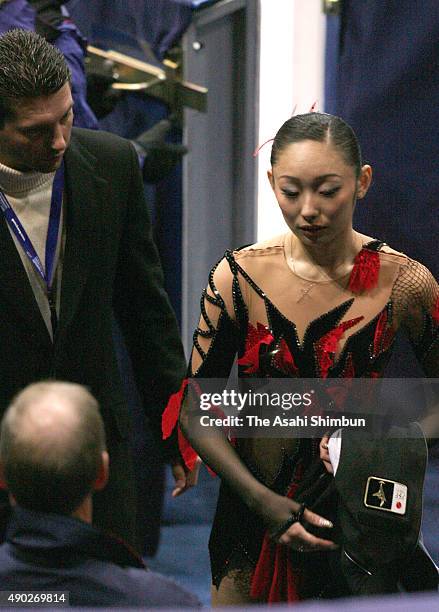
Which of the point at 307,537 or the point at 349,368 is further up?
the point at 349,368

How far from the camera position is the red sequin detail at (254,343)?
1.88m

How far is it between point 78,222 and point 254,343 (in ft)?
1.38

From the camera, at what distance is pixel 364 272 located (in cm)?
187

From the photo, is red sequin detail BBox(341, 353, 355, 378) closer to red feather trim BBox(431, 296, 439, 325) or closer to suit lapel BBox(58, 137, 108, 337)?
red feather trim BBox(431, 296, 439, 325)

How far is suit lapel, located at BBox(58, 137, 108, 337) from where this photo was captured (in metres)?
2.09

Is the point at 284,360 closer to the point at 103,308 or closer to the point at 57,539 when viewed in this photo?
the point at 103,308

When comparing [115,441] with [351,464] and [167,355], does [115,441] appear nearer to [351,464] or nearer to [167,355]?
[167,355]

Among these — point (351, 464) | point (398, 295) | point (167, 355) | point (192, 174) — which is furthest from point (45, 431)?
point (192, 174)

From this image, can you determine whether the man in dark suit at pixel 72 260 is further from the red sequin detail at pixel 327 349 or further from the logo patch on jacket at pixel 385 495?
the logo patch on jacket at pixel 385 495

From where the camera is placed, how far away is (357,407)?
6.14 feet

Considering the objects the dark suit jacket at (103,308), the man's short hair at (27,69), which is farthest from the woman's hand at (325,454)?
the man's short hair at (27,69)

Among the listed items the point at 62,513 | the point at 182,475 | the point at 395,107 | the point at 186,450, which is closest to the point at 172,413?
the point at 186,450

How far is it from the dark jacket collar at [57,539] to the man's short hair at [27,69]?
0.75m

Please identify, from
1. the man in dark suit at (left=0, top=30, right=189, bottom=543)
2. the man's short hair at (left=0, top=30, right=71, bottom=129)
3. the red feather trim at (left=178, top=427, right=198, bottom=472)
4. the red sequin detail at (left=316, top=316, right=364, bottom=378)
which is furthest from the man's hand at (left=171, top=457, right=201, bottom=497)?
the man's short hair at (left=0, top=30, right=71, bottom=129)
